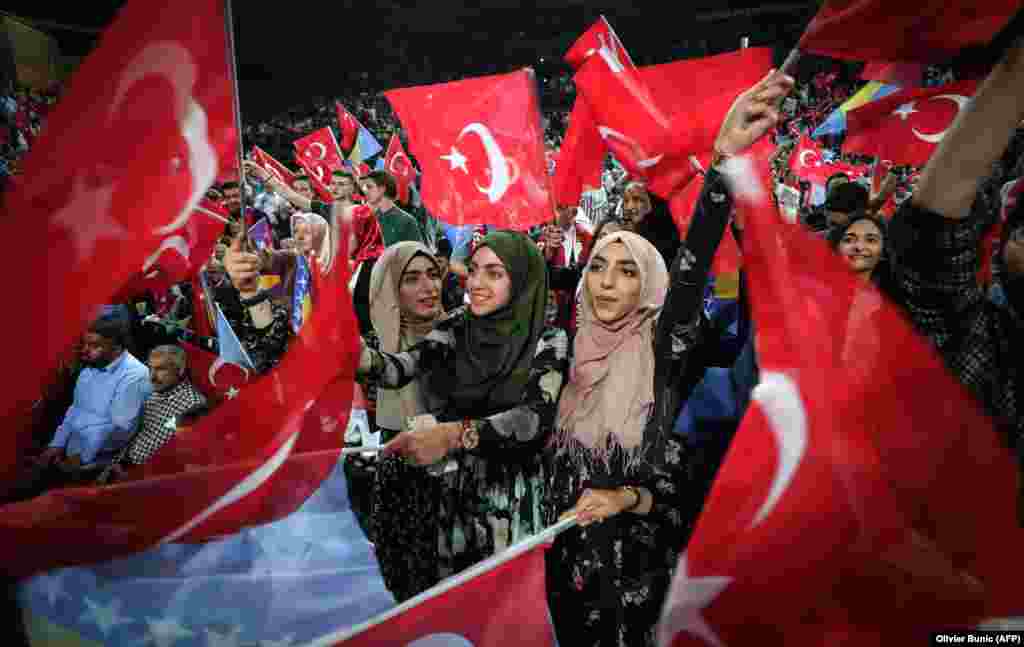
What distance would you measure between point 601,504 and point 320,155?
5893mm

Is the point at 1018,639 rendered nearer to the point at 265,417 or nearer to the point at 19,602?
the point at 265,417

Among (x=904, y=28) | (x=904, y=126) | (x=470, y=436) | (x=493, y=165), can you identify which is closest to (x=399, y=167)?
(x=493, y=165)

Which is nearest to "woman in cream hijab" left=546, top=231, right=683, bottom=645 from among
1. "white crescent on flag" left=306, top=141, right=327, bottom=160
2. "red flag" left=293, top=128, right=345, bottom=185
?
"red flag" left=293, top=128, right=345, bottom=185

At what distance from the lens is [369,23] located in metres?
20.3

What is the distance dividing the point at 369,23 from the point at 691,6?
930cm

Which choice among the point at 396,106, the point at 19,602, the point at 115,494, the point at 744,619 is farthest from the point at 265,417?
the point at 396,106

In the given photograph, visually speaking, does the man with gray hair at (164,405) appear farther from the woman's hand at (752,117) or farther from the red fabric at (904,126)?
the red fabric at (904,126)

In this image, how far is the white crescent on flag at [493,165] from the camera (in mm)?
3957

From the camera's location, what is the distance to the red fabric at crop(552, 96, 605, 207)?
424cm

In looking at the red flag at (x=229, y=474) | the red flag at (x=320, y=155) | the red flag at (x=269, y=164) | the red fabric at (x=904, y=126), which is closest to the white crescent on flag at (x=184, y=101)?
the red flag at (x=229, y=474)

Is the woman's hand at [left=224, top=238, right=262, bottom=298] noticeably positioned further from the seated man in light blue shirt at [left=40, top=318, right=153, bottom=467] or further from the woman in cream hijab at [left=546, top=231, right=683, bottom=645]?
the woman in cream hijab at [left=546, top=231, right=683, bottom=645]

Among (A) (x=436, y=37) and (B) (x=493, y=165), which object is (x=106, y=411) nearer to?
(B) (x=493, y=165)

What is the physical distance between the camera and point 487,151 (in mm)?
4004

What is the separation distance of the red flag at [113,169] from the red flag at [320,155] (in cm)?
499
